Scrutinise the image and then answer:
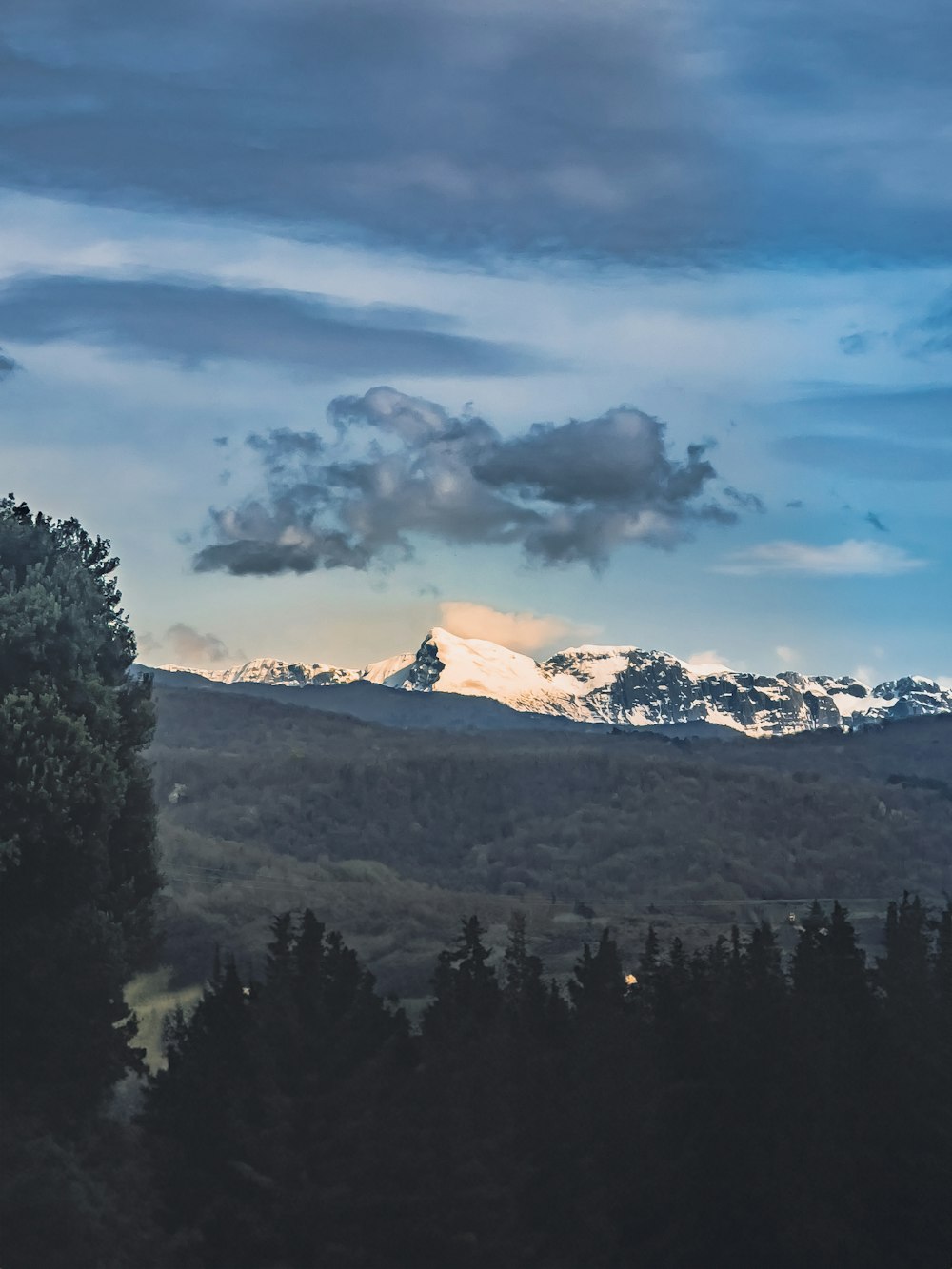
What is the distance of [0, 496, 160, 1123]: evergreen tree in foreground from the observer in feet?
189

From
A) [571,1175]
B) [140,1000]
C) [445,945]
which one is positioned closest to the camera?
[571,1175]

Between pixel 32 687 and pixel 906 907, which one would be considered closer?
pixel 32 687

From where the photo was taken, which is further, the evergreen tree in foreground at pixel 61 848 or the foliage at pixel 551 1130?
the evergreen tree in foreground at pixel 61 848

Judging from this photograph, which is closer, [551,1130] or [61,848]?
[551,1130]

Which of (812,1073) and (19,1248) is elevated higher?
(812,1073)

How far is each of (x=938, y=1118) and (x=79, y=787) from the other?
3125cm

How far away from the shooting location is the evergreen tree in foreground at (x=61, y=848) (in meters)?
57.6

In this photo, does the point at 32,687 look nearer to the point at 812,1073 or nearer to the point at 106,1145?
the point at 106,1145

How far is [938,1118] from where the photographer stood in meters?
55.9

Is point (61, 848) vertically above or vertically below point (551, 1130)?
above

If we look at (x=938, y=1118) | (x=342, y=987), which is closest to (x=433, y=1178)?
(x=342, y=987)

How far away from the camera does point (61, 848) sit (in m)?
60.3

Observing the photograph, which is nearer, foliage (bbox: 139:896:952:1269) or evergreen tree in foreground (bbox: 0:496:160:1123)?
foliage (bbox: 139:896:952:1269)

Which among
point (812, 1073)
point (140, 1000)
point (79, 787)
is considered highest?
point (79, 787)
